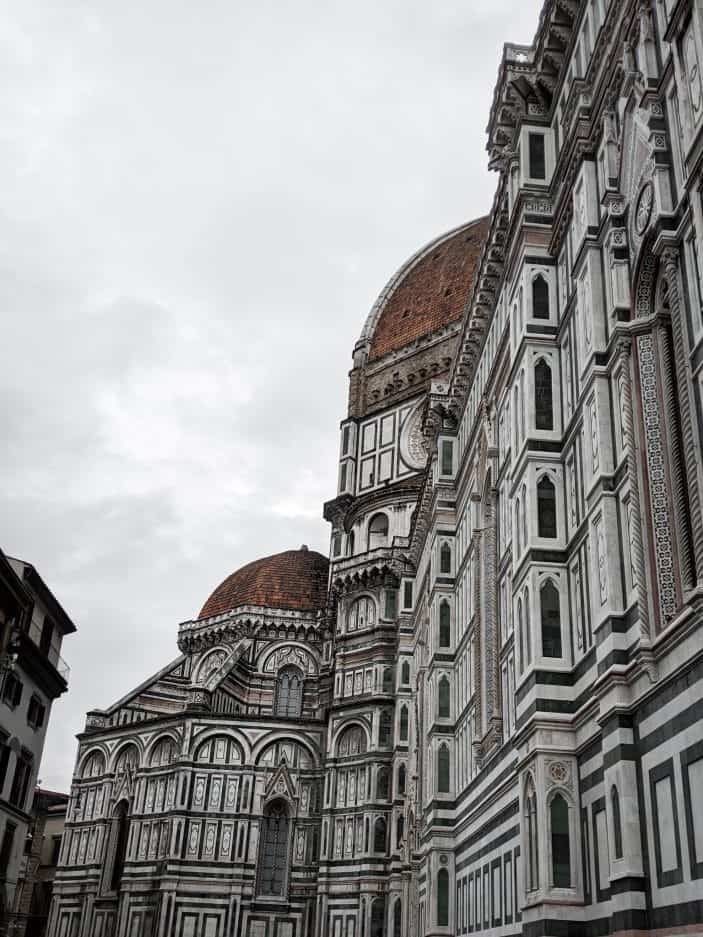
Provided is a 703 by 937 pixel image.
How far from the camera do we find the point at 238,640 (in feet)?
183

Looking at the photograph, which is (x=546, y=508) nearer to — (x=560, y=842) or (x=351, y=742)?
(x=560, y=842)

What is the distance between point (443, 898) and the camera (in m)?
28.1

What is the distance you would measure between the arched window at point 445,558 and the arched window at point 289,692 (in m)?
23.6

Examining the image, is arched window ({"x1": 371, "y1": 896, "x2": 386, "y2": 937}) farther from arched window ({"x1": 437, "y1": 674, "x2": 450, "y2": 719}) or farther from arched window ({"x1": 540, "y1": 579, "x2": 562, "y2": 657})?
arched window ({"x1": 540, "y1": 579, "x2": 562, "y2": 657})

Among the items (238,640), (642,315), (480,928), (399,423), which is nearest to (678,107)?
(642,315)

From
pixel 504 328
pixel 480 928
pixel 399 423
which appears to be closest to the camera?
pixel 480 928

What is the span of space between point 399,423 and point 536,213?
108 feet

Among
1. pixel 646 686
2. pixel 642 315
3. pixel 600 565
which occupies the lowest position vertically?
pixel 646 686

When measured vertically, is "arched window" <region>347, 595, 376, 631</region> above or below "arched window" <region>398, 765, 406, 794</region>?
above

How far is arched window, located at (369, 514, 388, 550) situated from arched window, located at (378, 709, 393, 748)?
29.6 feet

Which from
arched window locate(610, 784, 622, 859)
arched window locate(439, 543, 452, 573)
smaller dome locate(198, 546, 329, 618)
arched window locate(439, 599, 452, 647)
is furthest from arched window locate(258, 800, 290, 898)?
arched window locate(610, 784, 622, 859)

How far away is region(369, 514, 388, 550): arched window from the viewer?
5212cm

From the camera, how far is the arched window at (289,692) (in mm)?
54188

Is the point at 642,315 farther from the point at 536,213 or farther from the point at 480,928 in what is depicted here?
the point at 480,928
